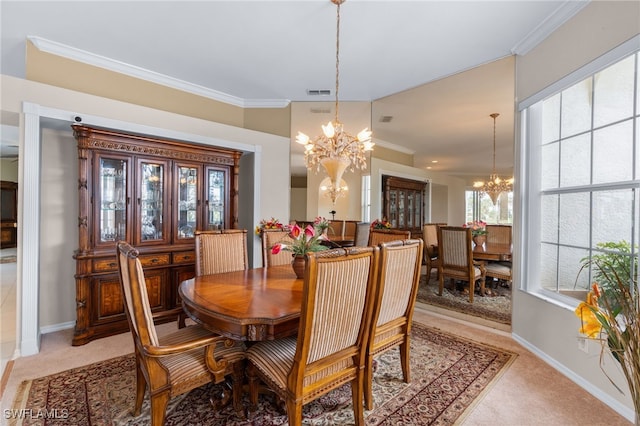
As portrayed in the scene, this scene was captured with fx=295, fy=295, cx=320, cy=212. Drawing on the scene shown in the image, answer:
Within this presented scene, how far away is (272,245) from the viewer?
9.68ft

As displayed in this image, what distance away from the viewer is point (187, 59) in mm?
3297

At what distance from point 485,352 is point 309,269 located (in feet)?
7.60

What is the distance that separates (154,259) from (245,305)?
211 centimetres

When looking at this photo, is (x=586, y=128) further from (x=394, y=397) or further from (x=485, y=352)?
(x=394, y=397)

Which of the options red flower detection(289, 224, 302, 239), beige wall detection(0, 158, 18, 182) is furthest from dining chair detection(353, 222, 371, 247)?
beige wall detection(0, 158, 18, 182)

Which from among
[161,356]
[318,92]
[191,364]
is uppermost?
[318,92]

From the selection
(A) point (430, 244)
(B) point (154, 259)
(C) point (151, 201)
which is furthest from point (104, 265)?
(A) point (430, 244)

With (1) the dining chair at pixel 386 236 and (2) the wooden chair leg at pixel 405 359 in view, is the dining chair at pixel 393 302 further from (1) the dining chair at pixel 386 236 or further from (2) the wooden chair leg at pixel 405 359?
(1) the dining chair at pixel 386 236

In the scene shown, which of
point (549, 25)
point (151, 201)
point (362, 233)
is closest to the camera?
point (549, 25)

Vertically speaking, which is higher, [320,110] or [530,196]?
[320,110]

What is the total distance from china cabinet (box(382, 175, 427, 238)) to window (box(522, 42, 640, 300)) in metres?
1.78

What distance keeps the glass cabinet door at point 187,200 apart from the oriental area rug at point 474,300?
3157mm

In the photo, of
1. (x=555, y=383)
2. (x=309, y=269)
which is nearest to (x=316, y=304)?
(x=309, y=269)

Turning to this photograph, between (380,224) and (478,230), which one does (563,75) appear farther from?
(380,224)
